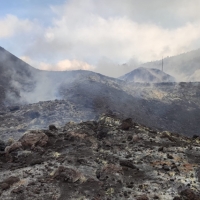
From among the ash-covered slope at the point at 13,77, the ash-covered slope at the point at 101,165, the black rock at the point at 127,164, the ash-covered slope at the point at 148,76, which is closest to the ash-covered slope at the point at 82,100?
the ash-covered slope at the point at 13,77

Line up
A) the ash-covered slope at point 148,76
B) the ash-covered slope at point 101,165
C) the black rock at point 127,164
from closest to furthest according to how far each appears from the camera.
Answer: the ash-covered slope at point 101,165 < the black rock at point 127,164 < the ash-covered slope at point 148,76

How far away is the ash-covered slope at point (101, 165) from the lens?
1517 centimetres

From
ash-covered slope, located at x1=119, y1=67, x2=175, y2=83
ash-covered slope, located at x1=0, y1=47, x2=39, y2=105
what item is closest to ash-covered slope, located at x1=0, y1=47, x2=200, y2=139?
ash-covered slope, located at x1=0, y1=47, x2=39, y2=105

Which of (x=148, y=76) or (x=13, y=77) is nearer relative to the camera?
(x=13, y=77)

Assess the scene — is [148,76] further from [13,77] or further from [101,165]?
[101,165]

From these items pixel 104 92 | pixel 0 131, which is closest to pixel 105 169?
pixel 0 131

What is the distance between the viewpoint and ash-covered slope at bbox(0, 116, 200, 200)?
15172mm

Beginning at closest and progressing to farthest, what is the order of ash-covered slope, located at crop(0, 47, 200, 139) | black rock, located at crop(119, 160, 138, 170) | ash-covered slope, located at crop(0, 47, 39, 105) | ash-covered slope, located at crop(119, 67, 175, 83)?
black rock, located at crop(119, 160, 138, 170)
ash-covered slope, located at crop(0, 47, 200, 139)
ash-covered slope, located at crop(0, 47, 39, 105)
ash-covered slope, located at crop(119, 67, 175, 83)

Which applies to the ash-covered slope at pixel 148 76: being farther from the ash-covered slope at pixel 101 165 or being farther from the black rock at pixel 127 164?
the black rock at pixel 127 164

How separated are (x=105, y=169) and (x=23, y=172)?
4.62m

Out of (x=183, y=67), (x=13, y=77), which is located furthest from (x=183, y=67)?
(x=13, y=77)

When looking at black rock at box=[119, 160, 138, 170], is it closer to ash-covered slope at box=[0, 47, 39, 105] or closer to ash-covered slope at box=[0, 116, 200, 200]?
ash-covered slope at box=[0, 116, 200, 200]

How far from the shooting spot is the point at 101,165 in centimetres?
1792

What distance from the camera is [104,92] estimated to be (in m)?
56.0
